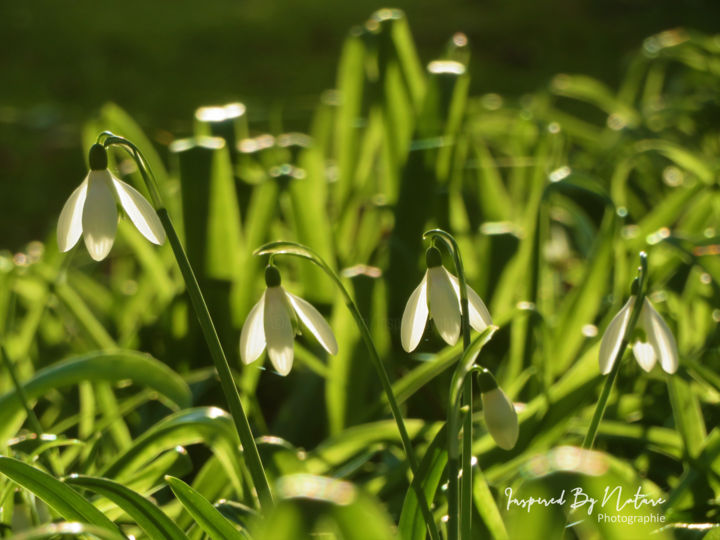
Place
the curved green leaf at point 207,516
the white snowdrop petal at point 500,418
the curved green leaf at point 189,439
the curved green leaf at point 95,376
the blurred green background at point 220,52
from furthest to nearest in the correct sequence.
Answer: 1. the blurred green background at point 220,52
2. the curved green leaf at point 95,376
3. the curved green leaf at point 189,439
4. the curved green leaf at point 207,516
5. the white snowdrop petal at point 500,418

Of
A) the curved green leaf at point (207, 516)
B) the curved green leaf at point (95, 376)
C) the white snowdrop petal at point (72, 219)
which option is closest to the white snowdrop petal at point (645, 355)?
the curved green leaf at point (207, 516)

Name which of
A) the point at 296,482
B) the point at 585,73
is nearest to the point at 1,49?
the point at 585,73

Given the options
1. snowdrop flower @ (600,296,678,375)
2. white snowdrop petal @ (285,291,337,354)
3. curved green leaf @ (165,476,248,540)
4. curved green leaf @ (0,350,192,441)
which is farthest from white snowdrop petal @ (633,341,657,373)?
curved green leaf @ (0,350,192,441)

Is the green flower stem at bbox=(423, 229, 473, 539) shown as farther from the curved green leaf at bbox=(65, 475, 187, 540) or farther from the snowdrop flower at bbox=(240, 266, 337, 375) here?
the curved green leaf at bbox=(65, 475, 187, 540)

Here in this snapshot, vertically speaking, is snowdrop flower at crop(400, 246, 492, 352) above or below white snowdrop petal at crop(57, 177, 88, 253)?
below

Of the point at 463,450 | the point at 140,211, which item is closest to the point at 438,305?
the point at 463,450

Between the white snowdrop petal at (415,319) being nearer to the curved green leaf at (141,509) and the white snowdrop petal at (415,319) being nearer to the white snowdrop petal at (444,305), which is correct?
the white snowdrop petal at (444,305)
